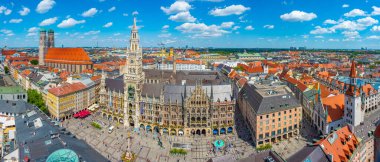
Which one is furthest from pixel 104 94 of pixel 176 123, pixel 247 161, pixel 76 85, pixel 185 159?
pixel 247 161

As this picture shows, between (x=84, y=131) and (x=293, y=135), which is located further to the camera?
(x=84, y=131)

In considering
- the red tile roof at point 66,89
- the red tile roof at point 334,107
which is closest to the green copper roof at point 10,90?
the red tile roof at point 66,89

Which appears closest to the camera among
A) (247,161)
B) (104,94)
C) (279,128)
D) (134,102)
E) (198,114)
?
(247,161)

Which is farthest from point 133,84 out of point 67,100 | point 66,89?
point 66,89

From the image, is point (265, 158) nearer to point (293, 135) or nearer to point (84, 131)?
point (293, 135)

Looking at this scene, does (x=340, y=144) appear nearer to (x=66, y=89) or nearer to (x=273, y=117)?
(x=273, y=117)

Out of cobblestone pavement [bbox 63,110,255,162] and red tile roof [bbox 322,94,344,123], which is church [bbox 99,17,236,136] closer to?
cobblestone pavement [bbox 63,110,255,162]

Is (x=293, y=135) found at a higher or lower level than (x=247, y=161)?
lower
